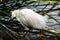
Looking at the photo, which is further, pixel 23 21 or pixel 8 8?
pixel 8 8

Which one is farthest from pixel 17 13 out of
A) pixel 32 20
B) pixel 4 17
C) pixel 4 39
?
pixel 4 39

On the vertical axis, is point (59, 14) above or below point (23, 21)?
below

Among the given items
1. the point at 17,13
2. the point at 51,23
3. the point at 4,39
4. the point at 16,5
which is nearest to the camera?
the point at 17,13

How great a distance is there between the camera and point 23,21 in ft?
3.47

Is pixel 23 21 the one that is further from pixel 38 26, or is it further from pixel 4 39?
pixel 4 39

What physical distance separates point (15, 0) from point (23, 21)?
0.72 feet

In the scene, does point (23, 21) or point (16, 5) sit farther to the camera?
point (16, 5)

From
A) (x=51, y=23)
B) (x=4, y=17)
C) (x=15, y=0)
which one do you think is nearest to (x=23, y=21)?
(x=15, y=0)

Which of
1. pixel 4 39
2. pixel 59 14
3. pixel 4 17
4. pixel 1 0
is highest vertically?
pixel 1 0

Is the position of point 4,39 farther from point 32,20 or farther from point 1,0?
point 32,20

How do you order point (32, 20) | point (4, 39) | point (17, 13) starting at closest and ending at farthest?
point (32, 20) < point (17, 13) < point (4, 39)

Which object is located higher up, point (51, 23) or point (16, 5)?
point (16, 5)

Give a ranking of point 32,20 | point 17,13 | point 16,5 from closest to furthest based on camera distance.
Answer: point 32,20
point 17,13
point 16,5

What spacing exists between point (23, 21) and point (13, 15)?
0.12m
